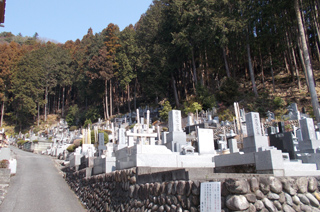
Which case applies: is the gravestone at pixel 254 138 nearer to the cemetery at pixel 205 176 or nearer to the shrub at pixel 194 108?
Answer: the cemetery at pixel 205 176

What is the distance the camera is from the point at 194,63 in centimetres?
2981

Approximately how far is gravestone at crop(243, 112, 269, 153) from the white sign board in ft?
13.1

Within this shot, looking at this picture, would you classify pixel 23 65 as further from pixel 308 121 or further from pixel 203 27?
pixel 308 121

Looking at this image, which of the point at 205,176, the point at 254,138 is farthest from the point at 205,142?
the point at 205,176

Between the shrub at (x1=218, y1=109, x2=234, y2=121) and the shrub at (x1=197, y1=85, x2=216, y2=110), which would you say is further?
the shrub at (x1=197, y1=85, x2=216, y2=110)

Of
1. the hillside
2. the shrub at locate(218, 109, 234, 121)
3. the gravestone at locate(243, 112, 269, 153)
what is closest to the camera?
the gravestone at locate(243, 112, 269, 153)

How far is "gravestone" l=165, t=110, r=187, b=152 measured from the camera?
888 cm

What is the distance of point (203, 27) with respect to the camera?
84.5 feet

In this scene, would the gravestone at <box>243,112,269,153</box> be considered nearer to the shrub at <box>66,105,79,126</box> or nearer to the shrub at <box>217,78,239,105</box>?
the shrub at <box>217,78,239,105</box>

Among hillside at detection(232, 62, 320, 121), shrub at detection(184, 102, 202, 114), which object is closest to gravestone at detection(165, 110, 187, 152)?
hillside at detection(232, 62, 320, 121)

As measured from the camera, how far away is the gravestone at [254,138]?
772cm

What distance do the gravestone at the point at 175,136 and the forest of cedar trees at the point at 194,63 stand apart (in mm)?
11239

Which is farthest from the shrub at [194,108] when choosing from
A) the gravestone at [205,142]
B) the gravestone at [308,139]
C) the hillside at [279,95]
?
the gravestone at [205,142]

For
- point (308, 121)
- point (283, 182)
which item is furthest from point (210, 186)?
point (308, 121)
